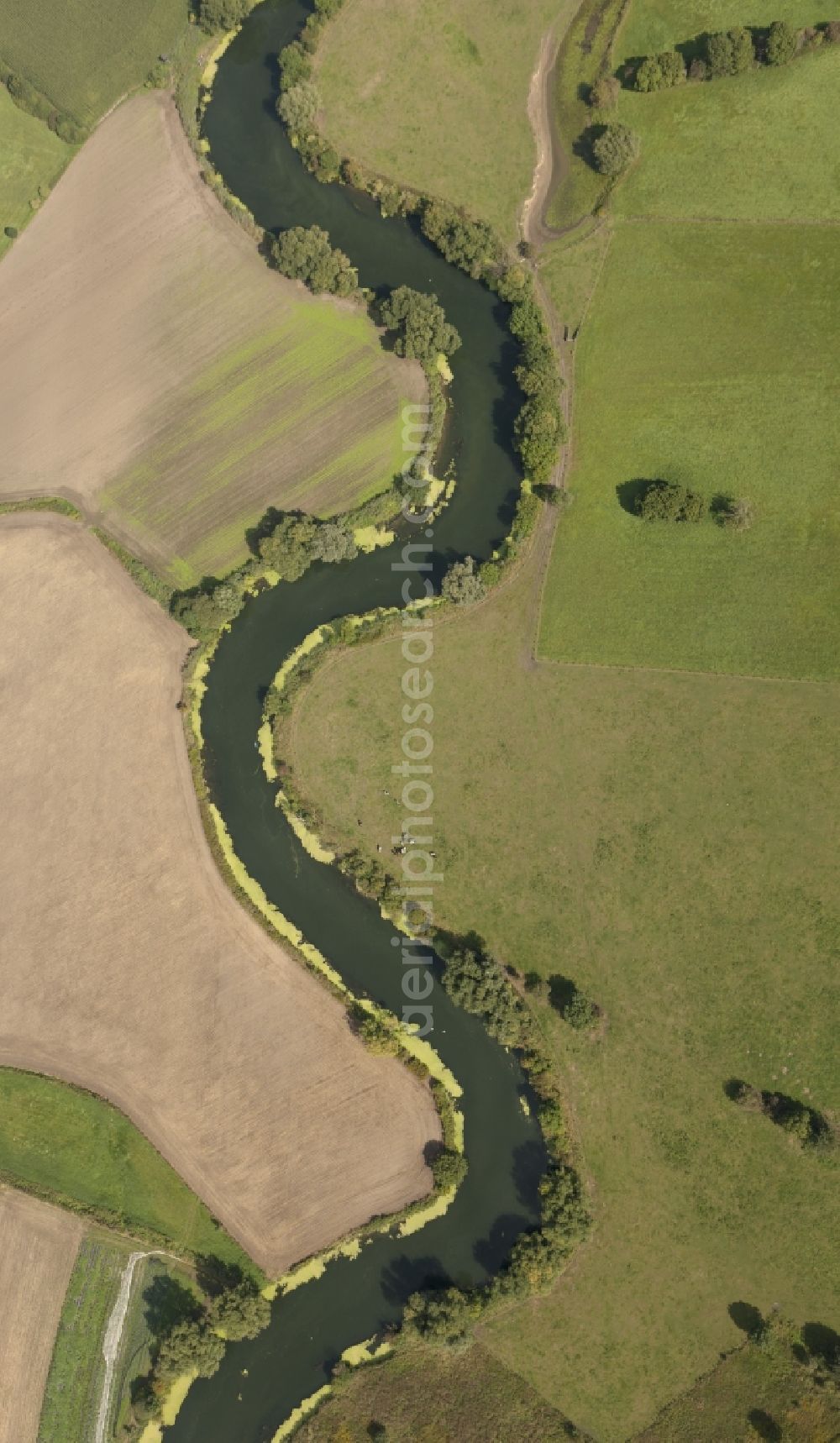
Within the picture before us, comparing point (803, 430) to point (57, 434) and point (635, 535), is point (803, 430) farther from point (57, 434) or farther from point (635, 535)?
point (57, 434)

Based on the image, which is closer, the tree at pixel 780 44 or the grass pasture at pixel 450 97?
the tree at pixel 780 44

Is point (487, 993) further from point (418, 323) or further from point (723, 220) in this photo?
point (723, 220)

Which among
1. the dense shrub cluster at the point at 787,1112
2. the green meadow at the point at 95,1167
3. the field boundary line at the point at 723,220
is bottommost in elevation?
the green meadow at the point at 95,1167

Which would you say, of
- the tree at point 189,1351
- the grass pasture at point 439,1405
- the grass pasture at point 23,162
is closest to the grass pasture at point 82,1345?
the tree at point 189,1351

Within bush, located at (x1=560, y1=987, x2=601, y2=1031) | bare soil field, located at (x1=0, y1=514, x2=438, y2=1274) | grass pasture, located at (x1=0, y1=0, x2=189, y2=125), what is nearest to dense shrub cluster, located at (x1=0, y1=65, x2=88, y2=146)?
grass pasture, located at (x1=0, y1=0, x2=189, y2=125)

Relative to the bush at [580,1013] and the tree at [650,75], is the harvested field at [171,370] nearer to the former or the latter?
the tree at [650,75]

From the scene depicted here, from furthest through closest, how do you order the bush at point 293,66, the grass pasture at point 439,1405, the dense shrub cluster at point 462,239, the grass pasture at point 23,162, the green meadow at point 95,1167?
the grass pasture at point 23,162 → the bush at point 293,66 → the dense shrub cluster at point 462,239 → the green meadow at point 95,1167 → the grass pasture at point 439,1405

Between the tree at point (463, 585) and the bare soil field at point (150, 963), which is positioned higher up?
the tree at point (463, 585)
